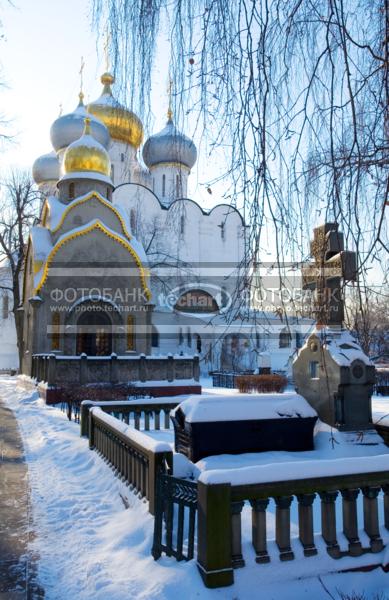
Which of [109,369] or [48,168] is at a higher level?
[48,168]

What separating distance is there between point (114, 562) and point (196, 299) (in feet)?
109

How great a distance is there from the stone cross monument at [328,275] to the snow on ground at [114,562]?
2000mm

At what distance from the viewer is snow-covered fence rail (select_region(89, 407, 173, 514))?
15.8 ft

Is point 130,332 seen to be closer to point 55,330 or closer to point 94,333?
point 94,333

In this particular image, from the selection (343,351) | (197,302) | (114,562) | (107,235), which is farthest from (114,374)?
(197,302)

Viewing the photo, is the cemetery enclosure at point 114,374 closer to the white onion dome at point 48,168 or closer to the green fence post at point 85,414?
the green fence post at point 85,414

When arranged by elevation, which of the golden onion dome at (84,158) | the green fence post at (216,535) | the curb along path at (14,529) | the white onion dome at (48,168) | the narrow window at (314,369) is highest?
the white onion dome at (48,168)

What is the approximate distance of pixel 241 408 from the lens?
7172 mm

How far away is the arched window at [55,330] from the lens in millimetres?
20969

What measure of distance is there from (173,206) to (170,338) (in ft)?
102

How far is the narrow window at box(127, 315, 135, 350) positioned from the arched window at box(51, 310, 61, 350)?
3.10 m

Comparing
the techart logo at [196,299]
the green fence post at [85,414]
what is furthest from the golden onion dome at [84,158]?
the green fence post at [85,414]

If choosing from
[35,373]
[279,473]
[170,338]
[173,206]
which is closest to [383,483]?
[279,473]

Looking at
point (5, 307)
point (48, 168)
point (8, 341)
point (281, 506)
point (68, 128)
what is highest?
point (68, 128)
